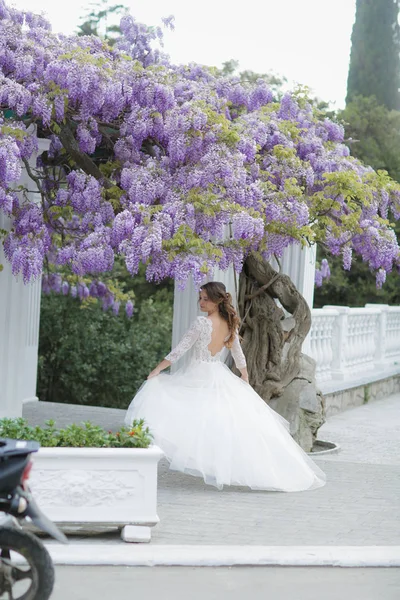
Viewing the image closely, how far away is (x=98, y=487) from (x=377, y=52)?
21202 mm

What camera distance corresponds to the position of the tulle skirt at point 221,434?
27.3 feet

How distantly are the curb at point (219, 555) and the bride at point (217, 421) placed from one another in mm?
1793

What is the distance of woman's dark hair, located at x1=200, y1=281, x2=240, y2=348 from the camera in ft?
29.1

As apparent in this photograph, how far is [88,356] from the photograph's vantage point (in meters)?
16.9

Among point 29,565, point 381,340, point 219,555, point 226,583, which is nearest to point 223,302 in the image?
point 219,555

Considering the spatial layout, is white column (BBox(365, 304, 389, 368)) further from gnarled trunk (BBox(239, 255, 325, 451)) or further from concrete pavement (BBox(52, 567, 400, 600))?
concrete pavement (BBox(52, 567, 400, 600))

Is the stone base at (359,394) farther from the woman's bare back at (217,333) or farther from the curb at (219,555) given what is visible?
the curb at (219,555)

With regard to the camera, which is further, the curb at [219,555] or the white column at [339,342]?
the white column at [339,342]

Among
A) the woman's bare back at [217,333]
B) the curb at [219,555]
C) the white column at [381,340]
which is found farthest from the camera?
the white column at [381,340]

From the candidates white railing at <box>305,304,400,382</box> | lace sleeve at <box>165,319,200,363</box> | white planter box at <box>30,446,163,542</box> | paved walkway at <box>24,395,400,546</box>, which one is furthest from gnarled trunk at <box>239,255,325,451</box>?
white planter box at <box>30,446,163,542</box>

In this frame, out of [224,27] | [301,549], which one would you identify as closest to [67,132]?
[301,549]

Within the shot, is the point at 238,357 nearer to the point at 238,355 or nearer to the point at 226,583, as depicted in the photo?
the point at 238,355

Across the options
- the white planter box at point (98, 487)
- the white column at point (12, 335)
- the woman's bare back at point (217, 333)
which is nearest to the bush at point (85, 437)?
the white planter box at point (98, 487)

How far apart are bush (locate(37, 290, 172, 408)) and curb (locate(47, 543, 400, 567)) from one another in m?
10.4
